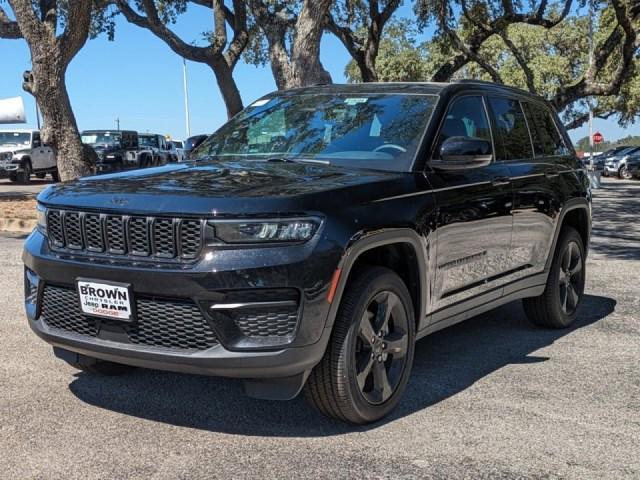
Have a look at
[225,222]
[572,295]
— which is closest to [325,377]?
[225,222]

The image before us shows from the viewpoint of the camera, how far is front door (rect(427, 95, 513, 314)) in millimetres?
4438

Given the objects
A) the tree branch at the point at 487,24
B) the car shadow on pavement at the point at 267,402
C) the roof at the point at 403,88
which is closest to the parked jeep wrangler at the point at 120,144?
the tree branch at the point at 487,24

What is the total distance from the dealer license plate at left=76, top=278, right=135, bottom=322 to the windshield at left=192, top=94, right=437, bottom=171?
1.44 m

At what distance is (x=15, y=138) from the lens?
1125 inches

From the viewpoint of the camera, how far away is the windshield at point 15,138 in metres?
28.4

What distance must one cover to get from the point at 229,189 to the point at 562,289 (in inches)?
140

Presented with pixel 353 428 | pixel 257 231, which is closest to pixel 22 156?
pixel 353 428

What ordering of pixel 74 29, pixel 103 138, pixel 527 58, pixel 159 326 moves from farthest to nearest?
pixel 527 58
pixel 103 138
pixel 74 29
pixel 159 326

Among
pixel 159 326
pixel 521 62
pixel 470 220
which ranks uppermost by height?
pixel 521 62

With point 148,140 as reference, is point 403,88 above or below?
above

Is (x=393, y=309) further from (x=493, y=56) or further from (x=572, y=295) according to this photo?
(x=493, y=56)

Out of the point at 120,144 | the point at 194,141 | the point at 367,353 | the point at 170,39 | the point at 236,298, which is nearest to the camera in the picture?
the point at 236,298

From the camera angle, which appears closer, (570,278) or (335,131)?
(335,131)

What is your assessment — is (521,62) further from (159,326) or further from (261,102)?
(159,326)
